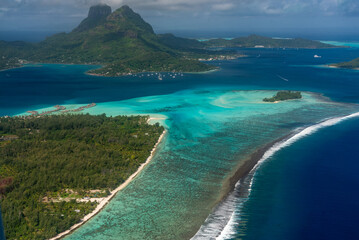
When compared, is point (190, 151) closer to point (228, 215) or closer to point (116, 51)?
point (228, 215)

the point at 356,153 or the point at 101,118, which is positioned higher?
the point at 101,118

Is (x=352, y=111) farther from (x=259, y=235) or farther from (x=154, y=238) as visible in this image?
(x=154, y=238)

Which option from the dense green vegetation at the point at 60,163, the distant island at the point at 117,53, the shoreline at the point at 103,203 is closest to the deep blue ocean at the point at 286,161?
Answer: the shoreline at the point at 103,203

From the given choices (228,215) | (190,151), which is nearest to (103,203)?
(228,215)

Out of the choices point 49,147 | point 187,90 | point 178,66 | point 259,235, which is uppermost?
point 178,66

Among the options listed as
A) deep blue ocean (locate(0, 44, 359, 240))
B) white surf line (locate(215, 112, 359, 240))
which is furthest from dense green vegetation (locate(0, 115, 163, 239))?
deep blue ocean (locate(0, 44, 359, 240))

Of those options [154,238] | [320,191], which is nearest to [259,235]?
[154,238]

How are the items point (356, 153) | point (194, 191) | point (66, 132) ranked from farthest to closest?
point (66, 132) < point (356, 153) < point (194, 191)
